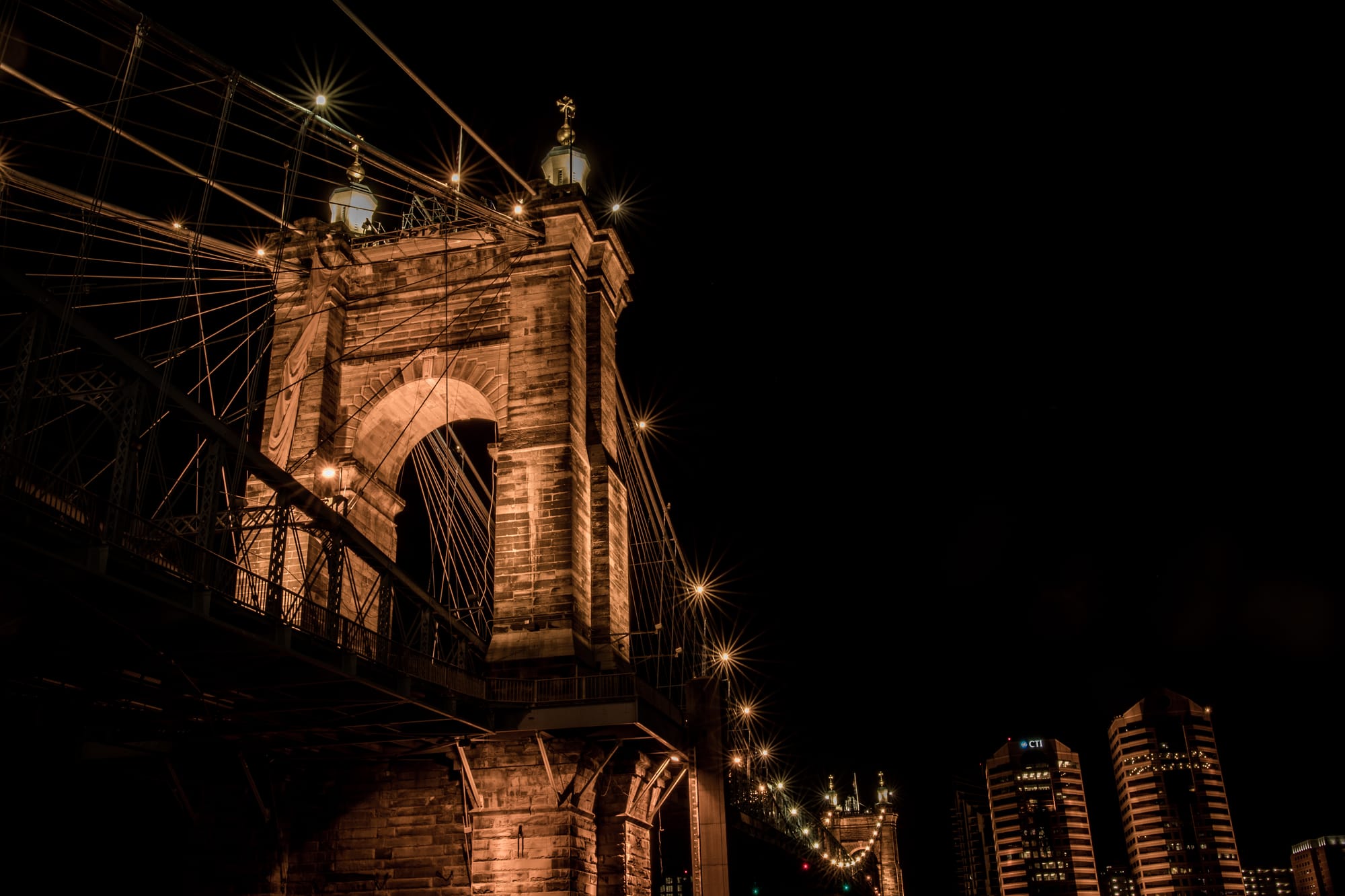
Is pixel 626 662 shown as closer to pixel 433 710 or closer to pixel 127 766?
pixel 433 710

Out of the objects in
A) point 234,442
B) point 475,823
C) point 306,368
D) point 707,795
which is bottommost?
point 475,823

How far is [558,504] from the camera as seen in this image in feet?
88.2

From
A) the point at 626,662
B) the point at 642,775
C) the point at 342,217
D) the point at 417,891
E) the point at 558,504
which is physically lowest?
the point at 417,891

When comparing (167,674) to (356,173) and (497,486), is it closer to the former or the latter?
(497,486)

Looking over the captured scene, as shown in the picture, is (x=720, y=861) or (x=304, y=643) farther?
(x=720, y=861)

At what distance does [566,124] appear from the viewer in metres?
32.6

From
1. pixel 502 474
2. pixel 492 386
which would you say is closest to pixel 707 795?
pixel 502 474

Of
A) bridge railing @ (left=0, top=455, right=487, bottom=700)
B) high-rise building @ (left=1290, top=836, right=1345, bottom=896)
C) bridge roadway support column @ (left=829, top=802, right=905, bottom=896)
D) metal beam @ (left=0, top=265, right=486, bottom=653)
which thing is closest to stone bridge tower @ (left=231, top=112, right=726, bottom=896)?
metal beam @ (left=0, top=265, right=486, bottom=653)

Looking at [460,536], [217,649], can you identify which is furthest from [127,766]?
[460,536]

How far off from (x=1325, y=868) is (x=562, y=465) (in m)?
193

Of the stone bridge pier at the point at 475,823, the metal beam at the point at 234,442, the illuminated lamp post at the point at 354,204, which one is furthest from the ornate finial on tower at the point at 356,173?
the stone bridge pier at the point at 475,823

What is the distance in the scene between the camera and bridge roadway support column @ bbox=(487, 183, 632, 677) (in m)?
26.1

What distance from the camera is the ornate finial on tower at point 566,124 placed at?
32.1 m

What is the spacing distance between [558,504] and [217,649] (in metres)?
10.5
